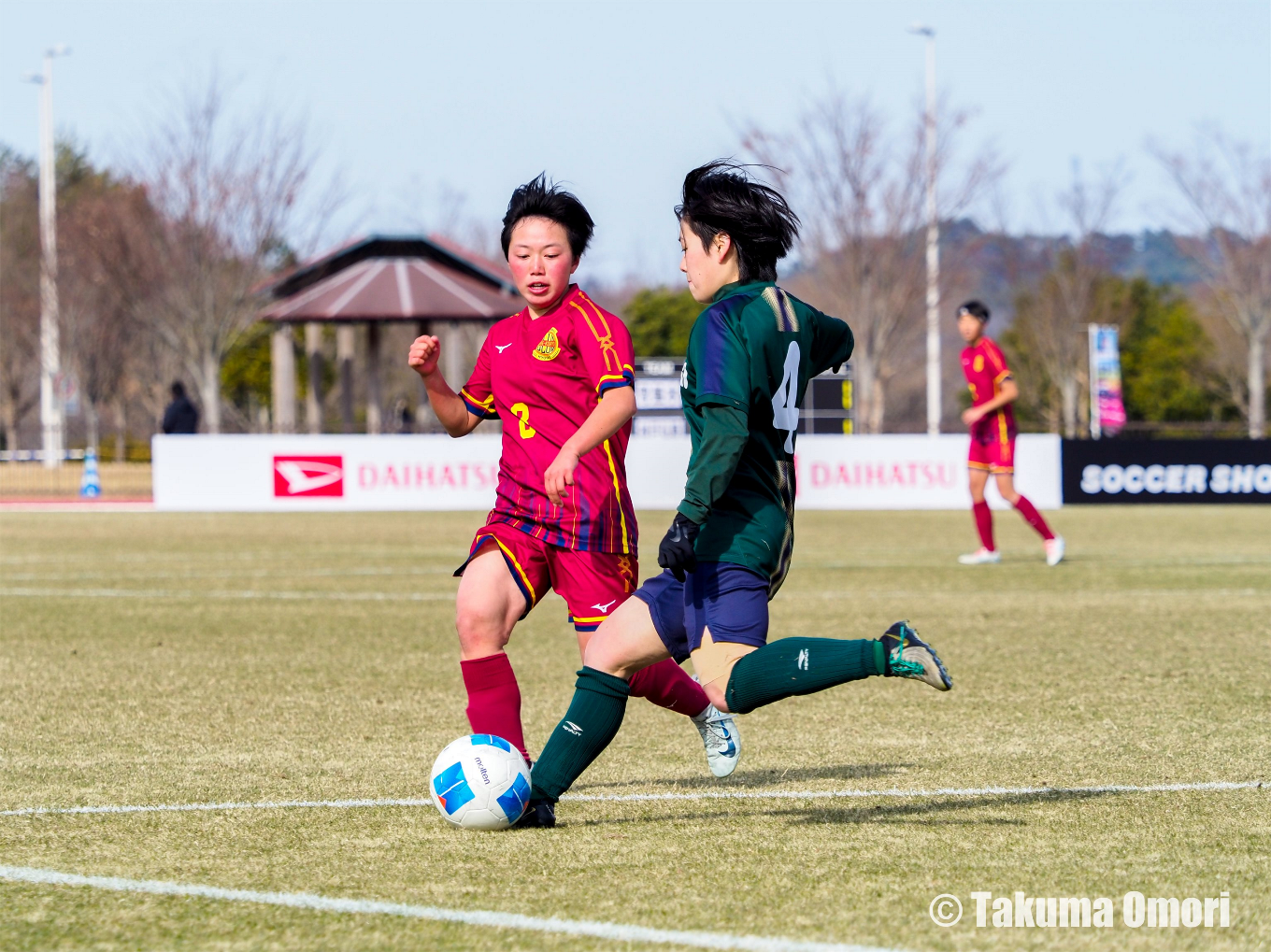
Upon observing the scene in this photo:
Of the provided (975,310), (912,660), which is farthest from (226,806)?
(975,310)

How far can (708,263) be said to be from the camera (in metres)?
4.43

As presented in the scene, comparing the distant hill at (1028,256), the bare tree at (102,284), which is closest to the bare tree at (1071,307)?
the distant hill at (1028,256)

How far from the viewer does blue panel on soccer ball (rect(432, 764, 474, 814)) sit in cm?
452

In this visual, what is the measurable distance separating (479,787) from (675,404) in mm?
22876

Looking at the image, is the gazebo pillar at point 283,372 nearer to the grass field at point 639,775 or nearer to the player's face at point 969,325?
the player's face at point 969,325

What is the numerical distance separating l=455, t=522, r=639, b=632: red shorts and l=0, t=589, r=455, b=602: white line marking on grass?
718 centimetres

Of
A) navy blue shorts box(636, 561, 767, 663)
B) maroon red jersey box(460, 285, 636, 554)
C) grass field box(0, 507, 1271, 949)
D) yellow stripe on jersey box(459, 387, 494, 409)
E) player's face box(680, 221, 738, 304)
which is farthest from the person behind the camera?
yellow stripe on jersey box(459, 387, 494, 409)

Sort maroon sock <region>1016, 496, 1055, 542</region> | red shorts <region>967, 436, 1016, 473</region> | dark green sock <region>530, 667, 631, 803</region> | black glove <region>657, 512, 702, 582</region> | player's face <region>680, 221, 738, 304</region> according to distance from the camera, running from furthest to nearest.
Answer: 1. red shorts <region>967, 436, 1016, 473</region>
2. maroon sock <region>1016, 496, 1055, 542</region>
3. dark green sock <region>530, 667, 631, 803</region>
4. player's face <region>680, 221, 738, 304</region>
5. black glove <region>657, 512, 702, 582</region>

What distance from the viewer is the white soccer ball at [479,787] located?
177 inches

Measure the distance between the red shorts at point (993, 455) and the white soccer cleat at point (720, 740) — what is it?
32.2 ft

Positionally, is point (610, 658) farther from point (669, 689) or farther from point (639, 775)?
point (639, 775)

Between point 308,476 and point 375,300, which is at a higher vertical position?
point 375,300

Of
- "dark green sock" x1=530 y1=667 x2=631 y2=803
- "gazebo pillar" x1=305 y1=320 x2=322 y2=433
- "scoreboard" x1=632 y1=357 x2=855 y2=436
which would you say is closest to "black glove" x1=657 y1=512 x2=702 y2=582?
"dark green sock" x1=530 y1=667 x2=631 y2=803

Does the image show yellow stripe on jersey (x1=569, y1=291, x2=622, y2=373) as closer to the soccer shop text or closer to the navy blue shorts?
the navy blue shorts
